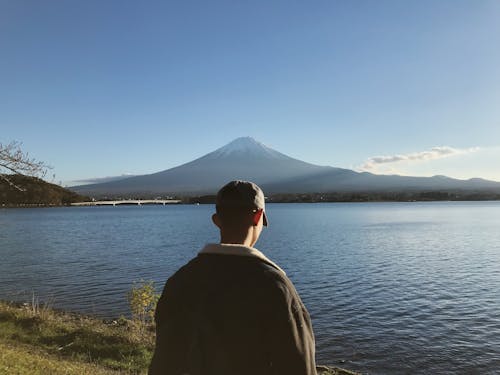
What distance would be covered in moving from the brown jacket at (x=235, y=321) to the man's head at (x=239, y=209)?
0.22 meters

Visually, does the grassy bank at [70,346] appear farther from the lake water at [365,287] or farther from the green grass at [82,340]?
the lake water at [365,287]

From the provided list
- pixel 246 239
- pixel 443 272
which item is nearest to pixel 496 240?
pixel 443 272

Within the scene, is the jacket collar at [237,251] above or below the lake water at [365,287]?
above

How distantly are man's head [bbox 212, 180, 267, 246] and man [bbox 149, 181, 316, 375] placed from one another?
0.07ft

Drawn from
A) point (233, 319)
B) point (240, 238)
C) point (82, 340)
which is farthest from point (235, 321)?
point (82, 340)

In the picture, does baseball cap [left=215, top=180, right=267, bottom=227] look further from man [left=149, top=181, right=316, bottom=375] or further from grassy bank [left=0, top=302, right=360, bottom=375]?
grassy bank [left=0, top=302, right=360, bottom=375]

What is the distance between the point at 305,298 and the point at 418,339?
23.8ft

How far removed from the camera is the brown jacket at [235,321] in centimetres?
253

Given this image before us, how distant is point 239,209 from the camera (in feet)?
9.61

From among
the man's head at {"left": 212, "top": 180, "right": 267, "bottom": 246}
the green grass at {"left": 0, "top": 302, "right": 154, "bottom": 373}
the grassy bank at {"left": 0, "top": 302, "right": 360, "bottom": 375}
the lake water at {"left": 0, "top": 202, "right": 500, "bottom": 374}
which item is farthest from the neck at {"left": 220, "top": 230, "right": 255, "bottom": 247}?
the lake water at {"left": 0, "top": 202, "right": 500, "bottom": 374}

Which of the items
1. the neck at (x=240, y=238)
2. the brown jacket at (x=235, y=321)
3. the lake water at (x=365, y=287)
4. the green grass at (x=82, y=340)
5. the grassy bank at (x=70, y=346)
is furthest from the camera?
the lake water at (x=365, y=287)

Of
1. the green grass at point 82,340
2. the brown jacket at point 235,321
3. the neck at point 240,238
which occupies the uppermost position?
the neck at point 240,238

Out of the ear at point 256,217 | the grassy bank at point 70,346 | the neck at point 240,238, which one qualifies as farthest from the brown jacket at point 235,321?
the grassy bank at point 70,346

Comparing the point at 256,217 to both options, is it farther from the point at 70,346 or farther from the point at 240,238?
the point at 70,346
